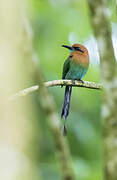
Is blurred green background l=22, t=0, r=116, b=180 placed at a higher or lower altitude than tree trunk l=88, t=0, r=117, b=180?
higher

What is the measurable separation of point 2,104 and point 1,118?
0.08 m

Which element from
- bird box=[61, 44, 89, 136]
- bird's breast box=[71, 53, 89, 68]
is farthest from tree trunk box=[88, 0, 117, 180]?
bird's breast box=[71, 53, 89, 68]

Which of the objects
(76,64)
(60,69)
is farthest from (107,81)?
(60,69)

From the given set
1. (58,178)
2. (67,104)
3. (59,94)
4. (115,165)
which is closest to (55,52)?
(59,94)

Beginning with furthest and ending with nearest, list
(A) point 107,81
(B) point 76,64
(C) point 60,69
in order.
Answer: (C) point 60,69 → (B) point 76,64 → (A) point 107,81

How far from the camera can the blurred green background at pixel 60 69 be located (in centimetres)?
735

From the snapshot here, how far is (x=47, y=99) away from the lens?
2.10m

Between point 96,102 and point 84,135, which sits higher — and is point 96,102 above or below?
above

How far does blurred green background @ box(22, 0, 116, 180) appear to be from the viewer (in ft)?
24.1

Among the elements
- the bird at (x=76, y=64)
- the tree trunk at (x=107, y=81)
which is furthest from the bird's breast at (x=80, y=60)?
→ the tree trunk at (x=107, y=81)

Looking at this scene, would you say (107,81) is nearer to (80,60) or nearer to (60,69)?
(80,60)

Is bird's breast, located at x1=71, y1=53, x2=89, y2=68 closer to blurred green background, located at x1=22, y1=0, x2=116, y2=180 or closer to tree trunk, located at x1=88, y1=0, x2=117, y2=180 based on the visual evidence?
blurred green background, located at x1=22, y1=0, x2=116, y2=180

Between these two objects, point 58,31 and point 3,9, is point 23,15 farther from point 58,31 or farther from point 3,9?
point 58,31

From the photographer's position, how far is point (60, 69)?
7289 millimetres
